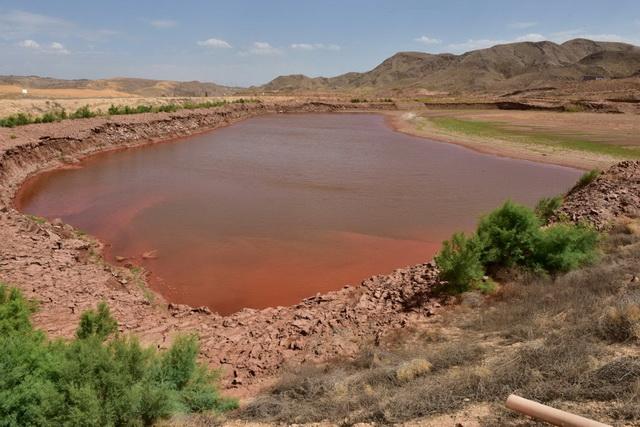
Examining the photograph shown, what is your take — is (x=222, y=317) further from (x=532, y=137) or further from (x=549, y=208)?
(x=532, y=137)

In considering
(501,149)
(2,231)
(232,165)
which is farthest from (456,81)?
(2,231)

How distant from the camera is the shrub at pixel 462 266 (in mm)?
9211

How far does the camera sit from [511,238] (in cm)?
988

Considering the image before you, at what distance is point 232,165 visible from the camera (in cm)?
2753

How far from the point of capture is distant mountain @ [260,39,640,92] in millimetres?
110750

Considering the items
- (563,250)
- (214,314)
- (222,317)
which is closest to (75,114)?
(214,314)

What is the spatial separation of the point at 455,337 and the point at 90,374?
539 cm

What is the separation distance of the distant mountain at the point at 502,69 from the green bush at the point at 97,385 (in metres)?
109

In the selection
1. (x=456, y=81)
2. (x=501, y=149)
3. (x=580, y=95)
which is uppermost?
(x=456, y=81)

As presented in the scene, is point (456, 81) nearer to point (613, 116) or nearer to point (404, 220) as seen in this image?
point (613, 116)

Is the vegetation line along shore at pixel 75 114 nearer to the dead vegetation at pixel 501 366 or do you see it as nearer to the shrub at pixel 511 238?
the shrub at pixel 511 238

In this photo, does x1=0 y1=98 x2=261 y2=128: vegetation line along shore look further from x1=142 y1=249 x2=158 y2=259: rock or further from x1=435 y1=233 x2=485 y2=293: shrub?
x1=435 y1=233 x2=485 y2=293: shrub

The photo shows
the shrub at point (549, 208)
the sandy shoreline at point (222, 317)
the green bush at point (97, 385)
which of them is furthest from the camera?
the shrub at point (549, 208)

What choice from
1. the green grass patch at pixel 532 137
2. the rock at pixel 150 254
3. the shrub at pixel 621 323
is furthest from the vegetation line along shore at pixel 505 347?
the green grass patch at pixel 532 137
